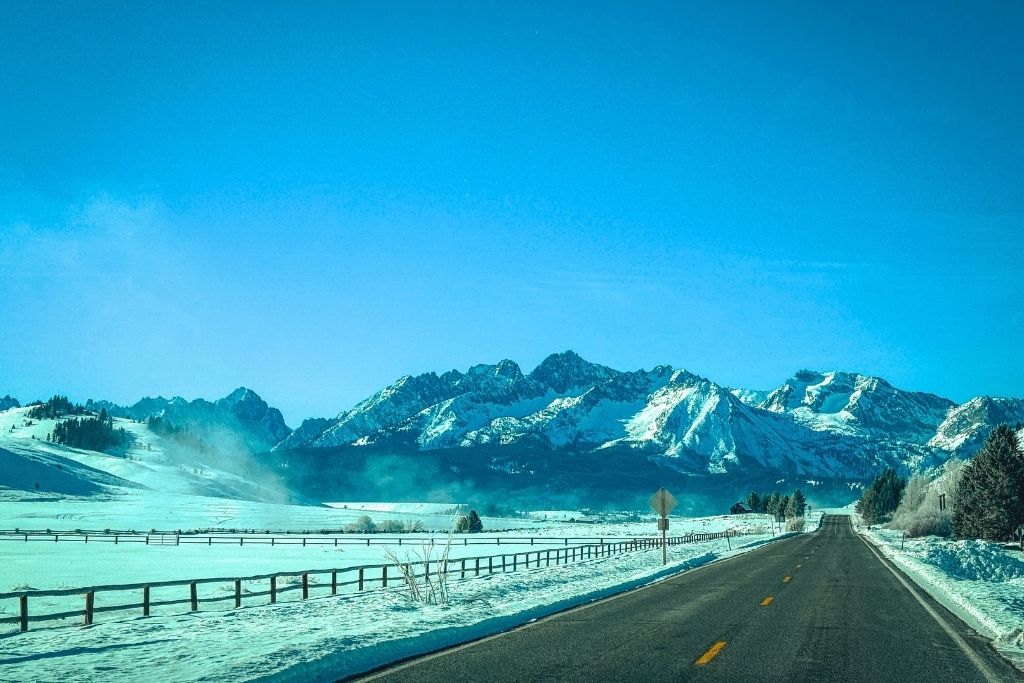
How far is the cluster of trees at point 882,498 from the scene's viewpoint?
159000 mm

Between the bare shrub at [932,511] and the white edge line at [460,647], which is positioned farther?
the bare shrub at [932,511]

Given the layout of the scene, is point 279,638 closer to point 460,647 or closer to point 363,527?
point 460,647

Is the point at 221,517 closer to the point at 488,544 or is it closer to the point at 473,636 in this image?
the point at 488,544

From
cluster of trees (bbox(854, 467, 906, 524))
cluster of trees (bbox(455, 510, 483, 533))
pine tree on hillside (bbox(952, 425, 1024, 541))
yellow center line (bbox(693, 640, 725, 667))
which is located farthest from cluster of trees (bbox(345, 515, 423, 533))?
yellow center line (bbox(693, 640, 725, 667))

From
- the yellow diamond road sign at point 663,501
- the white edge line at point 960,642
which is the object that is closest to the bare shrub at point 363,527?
the yellow diamond road sign at point 663,501

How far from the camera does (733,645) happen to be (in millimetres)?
14633

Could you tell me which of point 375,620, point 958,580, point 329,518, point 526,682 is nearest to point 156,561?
point 375,620

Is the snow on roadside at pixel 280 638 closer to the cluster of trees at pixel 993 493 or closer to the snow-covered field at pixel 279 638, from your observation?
the snow-covered field at pixel 279 638

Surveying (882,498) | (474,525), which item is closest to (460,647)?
(474,525)

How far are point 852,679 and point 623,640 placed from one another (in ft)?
14.6

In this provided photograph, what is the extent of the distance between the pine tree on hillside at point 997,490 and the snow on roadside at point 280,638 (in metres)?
51.3

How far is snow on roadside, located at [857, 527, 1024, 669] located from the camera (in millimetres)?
16000

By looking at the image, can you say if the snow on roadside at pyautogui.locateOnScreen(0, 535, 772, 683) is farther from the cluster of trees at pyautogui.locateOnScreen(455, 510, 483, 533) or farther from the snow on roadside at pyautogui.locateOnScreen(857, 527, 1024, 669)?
the cluster of trees at pyautogui.locateOnScreen(455, 510, 483, 533)

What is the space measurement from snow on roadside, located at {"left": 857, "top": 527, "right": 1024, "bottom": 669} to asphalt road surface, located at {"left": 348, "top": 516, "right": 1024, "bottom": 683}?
1.56 feet
